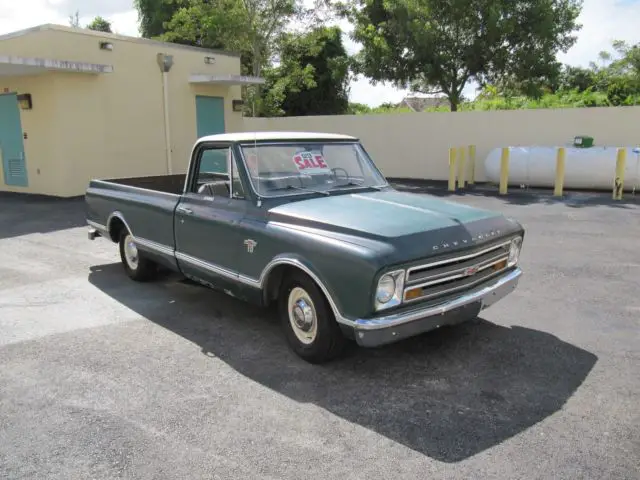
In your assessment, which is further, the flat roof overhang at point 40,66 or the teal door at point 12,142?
the teal door at point 12,142

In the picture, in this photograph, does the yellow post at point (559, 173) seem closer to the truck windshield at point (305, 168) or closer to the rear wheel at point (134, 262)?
the truck windshield at point (305, 168)

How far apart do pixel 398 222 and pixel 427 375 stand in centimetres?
113

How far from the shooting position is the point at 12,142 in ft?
45.9

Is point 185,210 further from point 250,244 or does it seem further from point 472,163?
point 472,163

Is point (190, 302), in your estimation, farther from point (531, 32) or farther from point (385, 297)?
point (531, 32)

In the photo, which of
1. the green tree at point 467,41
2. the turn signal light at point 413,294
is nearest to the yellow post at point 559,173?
the green tree at point 467,41

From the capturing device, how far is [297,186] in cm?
483

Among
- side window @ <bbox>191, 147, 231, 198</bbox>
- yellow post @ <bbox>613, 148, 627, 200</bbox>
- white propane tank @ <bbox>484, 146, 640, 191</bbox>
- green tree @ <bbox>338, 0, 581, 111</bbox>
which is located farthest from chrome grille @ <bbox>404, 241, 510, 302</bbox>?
green tree @ <bbox>338, 0, 581, 111</bbox>

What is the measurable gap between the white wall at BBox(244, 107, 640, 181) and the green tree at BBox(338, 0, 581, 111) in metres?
2.13

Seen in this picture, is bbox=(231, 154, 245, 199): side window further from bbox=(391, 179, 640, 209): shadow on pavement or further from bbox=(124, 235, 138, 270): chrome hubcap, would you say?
bbox=(391, 179, 640, 209): shadow on pavement

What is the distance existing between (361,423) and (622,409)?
65.7 inches

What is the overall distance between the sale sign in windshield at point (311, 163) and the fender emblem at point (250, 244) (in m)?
0.86

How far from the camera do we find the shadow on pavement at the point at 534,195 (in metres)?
12.1

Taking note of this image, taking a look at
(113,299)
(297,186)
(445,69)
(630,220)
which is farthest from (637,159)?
(113,299)
